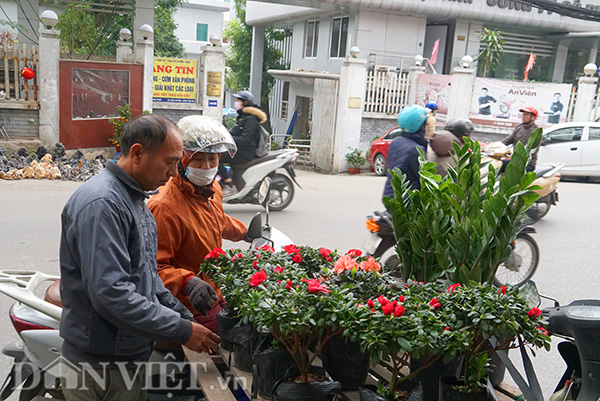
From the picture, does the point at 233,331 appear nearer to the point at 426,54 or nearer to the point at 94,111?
the point at 94,111

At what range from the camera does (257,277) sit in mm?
2234

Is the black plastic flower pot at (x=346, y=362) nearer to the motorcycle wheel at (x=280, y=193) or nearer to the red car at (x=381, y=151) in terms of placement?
the motorcycle wheel at (x=280, y=193)

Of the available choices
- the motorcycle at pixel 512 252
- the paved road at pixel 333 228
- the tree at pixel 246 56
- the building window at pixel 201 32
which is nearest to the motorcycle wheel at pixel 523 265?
the motorcycle at pixel 512 252

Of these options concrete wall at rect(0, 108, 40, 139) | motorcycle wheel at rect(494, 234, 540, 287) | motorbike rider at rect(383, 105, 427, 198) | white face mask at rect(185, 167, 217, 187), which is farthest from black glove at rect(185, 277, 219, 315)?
concrete wall at rect(0, 108, 40, 139)

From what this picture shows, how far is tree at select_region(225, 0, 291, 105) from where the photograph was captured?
82.0 feet

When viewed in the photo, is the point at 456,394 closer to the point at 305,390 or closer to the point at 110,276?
the point at 305,390

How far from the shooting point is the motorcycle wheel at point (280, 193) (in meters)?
8.60

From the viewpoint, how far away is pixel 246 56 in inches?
1054

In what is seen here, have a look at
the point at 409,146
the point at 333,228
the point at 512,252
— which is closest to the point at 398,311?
the point at 409,146

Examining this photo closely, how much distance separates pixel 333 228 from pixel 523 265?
2.64m

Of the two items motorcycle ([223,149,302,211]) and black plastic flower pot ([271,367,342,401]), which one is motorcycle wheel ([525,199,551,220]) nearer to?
motorcycle ([223,149,302,211])

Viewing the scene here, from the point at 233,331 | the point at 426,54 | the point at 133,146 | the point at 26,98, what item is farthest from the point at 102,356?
the point at 426,54

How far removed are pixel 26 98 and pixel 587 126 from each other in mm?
11559

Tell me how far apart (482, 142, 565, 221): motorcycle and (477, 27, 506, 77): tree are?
11.8 metres
